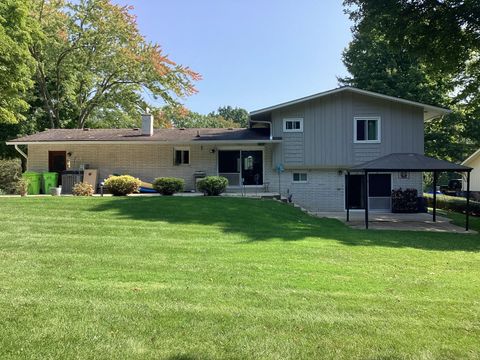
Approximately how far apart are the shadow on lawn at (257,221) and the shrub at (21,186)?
4.58 meters

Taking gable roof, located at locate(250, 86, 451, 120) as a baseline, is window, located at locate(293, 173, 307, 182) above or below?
below

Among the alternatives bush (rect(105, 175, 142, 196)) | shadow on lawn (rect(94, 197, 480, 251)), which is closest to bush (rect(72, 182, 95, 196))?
bush (rect(105, 175, 142, 196))

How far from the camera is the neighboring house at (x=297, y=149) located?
66.3ft

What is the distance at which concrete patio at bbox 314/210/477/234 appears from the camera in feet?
50.4

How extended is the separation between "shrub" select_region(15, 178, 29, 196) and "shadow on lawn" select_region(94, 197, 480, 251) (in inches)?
181

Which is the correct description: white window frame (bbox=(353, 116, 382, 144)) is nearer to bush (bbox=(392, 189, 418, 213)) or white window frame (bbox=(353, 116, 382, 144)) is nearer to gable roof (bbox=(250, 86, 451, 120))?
gable roof (bbox=(250, 86, 451, 120))

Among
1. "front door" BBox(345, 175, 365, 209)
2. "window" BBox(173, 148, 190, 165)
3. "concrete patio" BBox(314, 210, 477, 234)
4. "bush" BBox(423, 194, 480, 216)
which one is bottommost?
"concrete patio" BBox(314, 210, 477, 234)

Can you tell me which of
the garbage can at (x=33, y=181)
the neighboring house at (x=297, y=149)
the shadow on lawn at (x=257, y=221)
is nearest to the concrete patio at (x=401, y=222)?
the shadow on lawn at (x=257, y=221)

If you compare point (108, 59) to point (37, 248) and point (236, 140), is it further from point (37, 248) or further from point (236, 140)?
point (37, 248)

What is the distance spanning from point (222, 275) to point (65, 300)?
231cm

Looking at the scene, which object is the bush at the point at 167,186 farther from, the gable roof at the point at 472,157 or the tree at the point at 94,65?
the gable roof at the point at 472,157

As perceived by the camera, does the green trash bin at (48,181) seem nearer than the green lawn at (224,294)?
No

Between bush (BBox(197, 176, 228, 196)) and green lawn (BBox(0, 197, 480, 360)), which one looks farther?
bush (BBox(197, 176, 228, 196))

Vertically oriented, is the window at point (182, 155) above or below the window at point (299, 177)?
above
